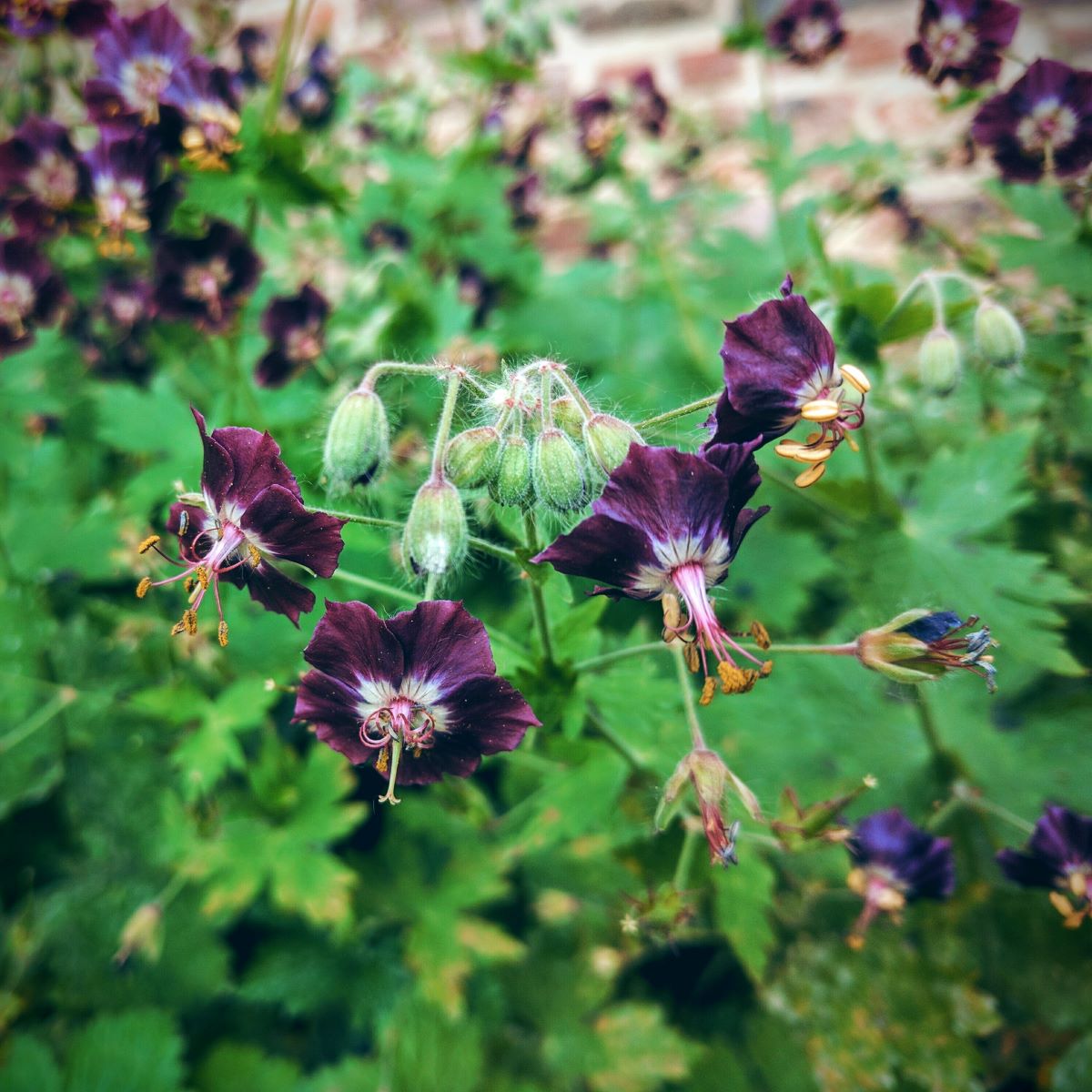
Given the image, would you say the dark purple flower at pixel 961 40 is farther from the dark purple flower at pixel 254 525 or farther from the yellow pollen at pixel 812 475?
the dark purple flower at pixel 254 525

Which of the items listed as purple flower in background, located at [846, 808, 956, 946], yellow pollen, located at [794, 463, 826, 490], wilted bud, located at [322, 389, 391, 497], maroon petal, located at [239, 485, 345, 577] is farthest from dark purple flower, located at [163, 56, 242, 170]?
purple flower in background, located at [846, 808, 956, 946]

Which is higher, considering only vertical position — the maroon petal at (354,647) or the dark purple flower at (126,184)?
the dark purple flower at (126,184)

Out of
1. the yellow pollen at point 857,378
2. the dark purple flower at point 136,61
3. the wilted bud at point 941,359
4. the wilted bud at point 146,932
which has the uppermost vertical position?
the dark purple flower at point 136,61

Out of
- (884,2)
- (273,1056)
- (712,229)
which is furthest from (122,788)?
(884,2)

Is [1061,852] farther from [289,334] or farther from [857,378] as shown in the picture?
[289,334]

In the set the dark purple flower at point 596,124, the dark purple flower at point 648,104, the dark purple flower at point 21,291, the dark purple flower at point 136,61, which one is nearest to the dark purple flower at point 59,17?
the dark purple flower at point 136,61

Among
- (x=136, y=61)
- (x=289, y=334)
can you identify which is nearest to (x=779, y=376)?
(x=289, y=334)

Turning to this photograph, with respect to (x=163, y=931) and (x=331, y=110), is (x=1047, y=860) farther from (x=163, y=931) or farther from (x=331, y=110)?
(x=331, y=110)

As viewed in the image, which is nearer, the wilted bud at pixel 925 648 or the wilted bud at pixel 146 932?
the wilted bud at pixel 925 648
